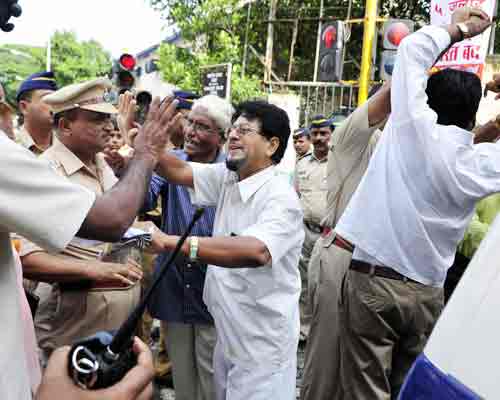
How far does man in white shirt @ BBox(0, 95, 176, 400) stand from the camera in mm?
1034

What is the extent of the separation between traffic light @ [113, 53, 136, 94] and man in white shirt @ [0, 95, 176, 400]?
103 inches

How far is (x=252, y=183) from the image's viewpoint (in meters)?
2.56

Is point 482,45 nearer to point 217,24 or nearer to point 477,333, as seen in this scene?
point 477,333

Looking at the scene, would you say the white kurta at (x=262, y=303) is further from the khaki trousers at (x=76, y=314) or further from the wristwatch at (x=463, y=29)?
the wristwatch at (x=463, y=29)

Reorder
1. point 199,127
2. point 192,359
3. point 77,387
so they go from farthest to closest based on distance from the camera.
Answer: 1. point 199,127
2. point 192,359
3. point 77,387

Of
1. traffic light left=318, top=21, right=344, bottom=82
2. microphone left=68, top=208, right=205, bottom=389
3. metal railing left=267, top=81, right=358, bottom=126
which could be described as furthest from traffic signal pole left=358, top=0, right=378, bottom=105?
microphone left=68, top=208, right=205, bottom=389

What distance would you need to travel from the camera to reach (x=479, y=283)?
1.28 metres

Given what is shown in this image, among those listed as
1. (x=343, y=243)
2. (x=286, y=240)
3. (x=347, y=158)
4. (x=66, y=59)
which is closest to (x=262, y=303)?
(x=286, y=240)

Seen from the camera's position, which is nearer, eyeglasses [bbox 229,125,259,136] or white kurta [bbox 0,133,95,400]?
white kurta [bbox 0,133,95,400]

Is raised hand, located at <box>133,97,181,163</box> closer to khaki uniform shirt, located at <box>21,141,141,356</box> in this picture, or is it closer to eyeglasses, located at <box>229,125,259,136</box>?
khaki uniform shirt, located at <box>21,141,141,356</box>

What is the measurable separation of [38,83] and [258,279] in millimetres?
2404

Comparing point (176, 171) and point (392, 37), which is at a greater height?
point (392, 37)

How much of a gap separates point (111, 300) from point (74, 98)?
932 mm

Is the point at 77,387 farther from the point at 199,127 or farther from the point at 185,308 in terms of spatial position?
the point at 199,127
